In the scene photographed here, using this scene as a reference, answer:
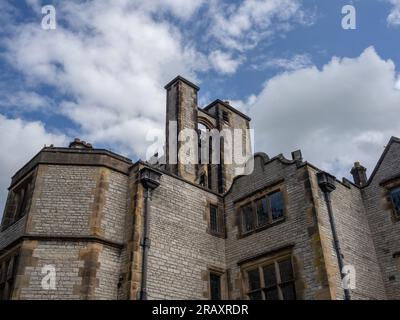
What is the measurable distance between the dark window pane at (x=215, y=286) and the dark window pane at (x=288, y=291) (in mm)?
2465

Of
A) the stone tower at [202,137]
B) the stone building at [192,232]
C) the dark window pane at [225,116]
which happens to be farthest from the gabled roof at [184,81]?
the stone building at [192,232]

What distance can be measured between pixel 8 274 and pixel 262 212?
8323 mm

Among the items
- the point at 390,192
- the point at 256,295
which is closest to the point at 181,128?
the point at 256,295

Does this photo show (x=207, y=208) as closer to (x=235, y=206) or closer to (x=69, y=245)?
(x=235, y=206)

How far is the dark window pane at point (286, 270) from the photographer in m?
12.5

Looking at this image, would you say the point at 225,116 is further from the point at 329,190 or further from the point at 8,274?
the point at 8,274

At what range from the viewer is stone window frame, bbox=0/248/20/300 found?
452 inches

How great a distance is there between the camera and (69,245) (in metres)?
11.9

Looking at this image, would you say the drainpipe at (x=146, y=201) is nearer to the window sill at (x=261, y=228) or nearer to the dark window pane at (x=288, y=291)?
the window sill at (x=261, y=228)

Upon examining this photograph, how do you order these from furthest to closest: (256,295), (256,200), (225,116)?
1. (225,116)
2. (256,200)
3. (256,295)

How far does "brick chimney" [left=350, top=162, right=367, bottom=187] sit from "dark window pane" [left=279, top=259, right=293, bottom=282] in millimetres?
Result: 5817

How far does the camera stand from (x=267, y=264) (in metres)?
13.2
